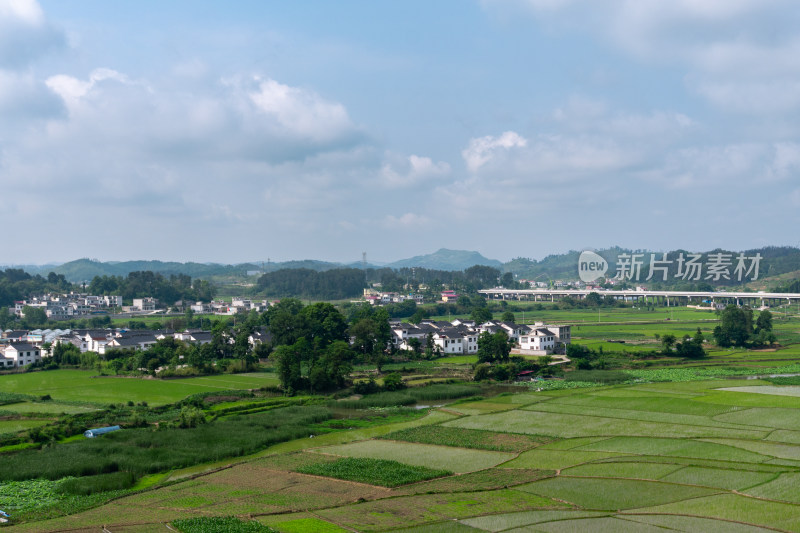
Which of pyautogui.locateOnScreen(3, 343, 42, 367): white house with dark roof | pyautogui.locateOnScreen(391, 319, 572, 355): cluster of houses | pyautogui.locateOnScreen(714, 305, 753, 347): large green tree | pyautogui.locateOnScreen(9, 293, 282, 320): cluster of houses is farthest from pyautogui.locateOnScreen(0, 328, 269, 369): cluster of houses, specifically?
pyautogui.locateOnScreen(714, 305, 753, 347): large green tree

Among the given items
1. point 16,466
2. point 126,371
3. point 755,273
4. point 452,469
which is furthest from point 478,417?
point 755,273

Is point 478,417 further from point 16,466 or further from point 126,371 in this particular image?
point 126,371

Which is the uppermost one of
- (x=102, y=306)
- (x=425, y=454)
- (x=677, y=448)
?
(x=102, y=306)

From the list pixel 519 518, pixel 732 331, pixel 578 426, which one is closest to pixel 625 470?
pixel 519 518

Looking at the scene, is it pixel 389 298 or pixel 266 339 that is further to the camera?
pixel 389 298

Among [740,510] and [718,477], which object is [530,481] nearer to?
[718,477]

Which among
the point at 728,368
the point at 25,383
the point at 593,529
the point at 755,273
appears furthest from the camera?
the point at 755,273
